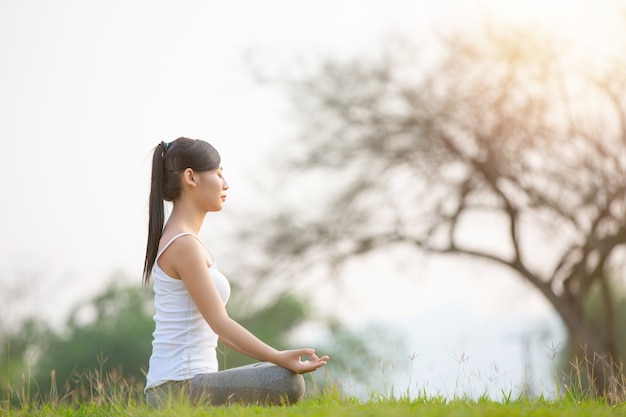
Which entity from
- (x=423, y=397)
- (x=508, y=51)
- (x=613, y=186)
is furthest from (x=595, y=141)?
(x=423, y=397)

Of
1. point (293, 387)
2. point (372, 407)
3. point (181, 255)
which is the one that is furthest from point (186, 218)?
point (372, 407)

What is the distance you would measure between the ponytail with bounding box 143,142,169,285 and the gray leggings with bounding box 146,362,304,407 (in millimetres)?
712

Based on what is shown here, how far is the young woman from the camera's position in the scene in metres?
3.64

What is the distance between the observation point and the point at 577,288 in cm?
1420

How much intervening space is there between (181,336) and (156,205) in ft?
2.29

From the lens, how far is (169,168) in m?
4.02

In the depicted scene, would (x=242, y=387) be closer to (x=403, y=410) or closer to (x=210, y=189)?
(x=403, y=410)

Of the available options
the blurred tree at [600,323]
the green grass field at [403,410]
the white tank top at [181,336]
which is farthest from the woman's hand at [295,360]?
the blurred tree at [600,323]

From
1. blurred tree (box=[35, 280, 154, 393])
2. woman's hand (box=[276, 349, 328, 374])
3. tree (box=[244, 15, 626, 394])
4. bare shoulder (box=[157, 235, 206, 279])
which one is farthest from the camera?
blurred tree (box=[35, 280, 154, 393])

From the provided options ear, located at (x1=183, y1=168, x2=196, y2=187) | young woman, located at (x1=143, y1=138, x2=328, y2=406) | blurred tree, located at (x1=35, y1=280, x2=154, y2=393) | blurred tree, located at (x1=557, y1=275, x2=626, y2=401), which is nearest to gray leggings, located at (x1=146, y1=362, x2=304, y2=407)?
young woman, located at (x1=143, y1=138, x2=328, y2=406)

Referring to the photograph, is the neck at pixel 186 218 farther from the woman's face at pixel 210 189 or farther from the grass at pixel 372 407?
the grass at pixel 372 407

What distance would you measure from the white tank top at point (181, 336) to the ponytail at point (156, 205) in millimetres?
274

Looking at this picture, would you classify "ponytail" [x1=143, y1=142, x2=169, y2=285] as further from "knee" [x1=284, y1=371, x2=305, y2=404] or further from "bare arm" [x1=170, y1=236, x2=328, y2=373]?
"knee" [x1=284, y1=371, x2=305, y2=404]

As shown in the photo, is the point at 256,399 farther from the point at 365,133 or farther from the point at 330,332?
the point at 330,332
